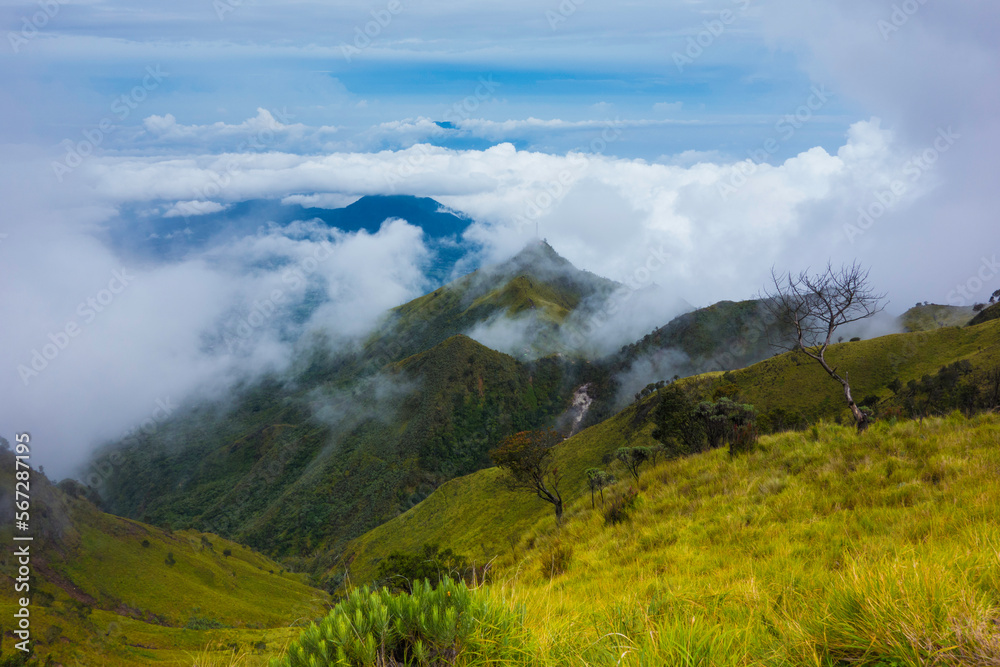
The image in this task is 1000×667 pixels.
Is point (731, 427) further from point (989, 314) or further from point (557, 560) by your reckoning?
point (989, 314)

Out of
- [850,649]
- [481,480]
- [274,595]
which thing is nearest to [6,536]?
[274,595]

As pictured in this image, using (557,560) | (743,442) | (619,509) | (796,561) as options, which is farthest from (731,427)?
(796,561)

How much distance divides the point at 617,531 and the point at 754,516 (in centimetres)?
323

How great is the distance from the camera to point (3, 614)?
188 ft

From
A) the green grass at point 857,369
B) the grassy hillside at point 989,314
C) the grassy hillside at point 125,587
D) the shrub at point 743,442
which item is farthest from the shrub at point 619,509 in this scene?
the grassy hillside at point 989,314

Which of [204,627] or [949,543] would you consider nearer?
[949,543]

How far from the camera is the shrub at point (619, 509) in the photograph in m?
12.4

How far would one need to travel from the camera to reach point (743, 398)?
102m

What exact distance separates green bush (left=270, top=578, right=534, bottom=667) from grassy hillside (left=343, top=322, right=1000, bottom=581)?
82.2 metres

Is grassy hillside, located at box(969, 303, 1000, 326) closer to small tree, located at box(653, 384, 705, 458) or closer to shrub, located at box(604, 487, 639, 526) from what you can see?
small tree, located at box(653, 384, 705, 458)

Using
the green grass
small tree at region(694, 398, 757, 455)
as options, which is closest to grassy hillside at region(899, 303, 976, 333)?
the green grass

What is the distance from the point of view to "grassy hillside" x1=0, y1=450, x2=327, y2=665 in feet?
194

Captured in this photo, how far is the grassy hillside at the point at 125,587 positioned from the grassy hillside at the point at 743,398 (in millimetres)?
23941

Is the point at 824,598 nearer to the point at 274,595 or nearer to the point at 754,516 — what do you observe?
the point at 754,516
